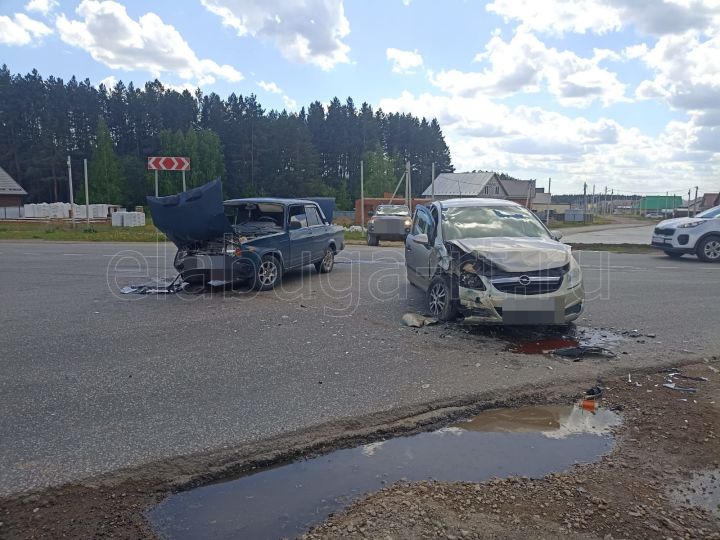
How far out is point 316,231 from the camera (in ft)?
41.1

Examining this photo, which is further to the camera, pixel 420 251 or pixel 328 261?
pixel 328 261

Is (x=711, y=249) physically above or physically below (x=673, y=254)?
above

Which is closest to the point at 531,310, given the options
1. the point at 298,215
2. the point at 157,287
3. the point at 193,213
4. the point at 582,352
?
the point at 582,352

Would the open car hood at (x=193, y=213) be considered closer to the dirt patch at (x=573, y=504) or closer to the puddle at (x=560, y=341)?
the puddle at (x=560, y=341)

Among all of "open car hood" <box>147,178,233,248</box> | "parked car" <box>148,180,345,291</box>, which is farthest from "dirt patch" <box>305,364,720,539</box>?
"parked car" <box>148,180,345,291</box>

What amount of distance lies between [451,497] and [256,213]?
8.89 meters

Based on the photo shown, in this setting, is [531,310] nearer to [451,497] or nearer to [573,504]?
[573,504]

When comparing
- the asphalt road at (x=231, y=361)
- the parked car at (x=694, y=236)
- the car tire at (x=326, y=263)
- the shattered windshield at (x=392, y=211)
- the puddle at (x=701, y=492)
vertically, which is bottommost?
Answer: the puddle at (x=701, y=492)

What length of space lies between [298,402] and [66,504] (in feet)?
6.66

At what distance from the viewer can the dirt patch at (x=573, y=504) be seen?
119 inches

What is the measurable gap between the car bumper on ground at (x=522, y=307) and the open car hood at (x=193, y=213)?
500cm

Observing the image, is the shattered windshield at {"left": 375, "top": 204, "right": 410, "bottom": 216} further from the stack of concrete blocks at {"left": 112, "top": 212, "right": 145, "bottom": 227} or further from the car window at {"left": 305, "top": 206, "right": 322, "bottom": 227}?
the stack of concrete blocks at {"left": 112, "top": 212, "right": 145, "bottom": 227}

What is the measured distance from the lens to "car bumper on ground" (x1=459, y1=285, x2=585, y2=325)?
679 centimetres

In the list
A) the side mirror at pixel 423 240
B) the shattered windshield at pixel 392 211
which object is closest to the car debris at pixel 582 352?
the side mirror at pixel 423 240
